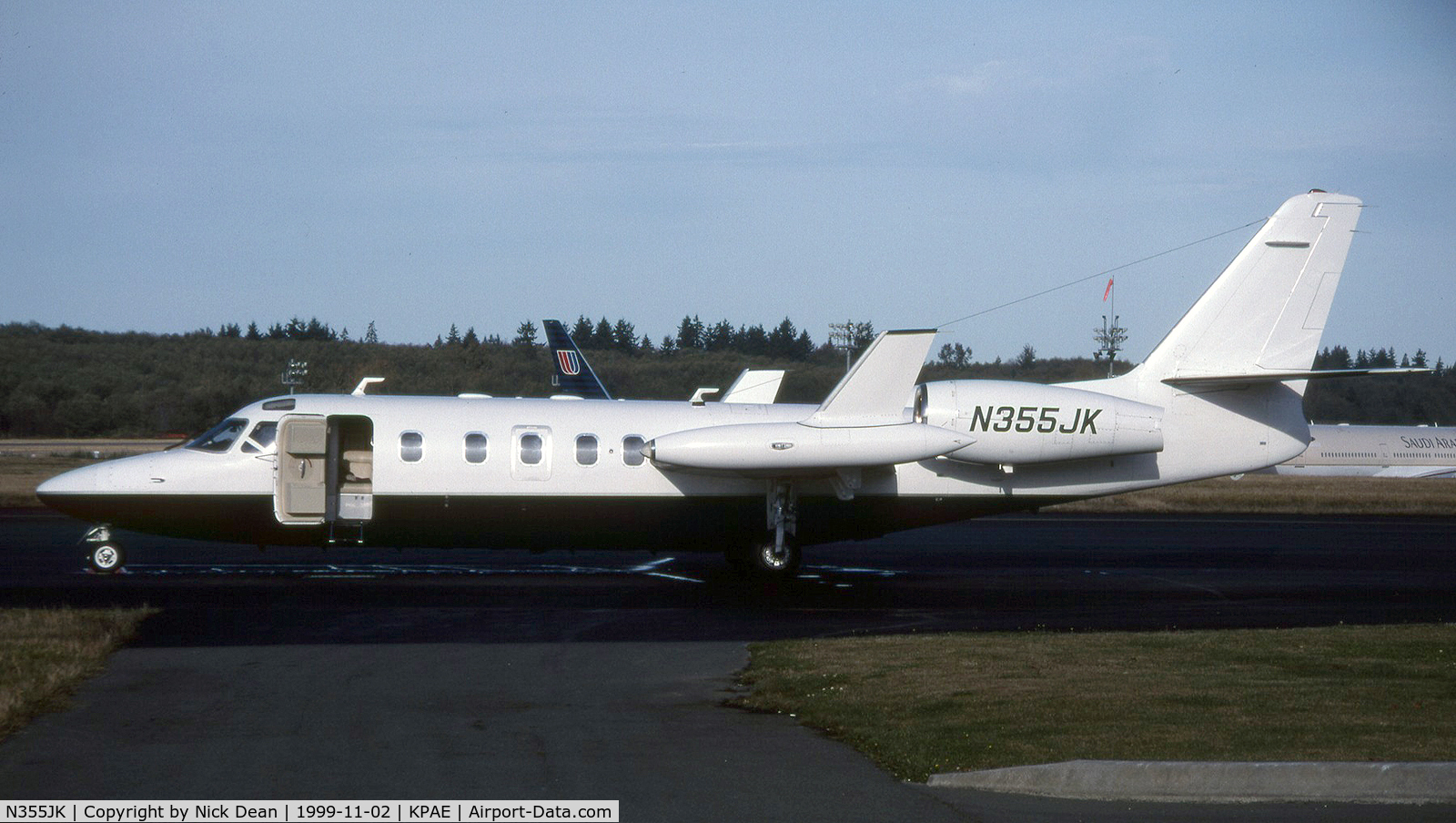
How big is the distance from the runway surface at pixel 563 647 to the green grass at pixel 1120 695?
0.58 meters

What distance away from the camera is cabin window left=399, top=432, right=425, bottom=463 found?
1840cm

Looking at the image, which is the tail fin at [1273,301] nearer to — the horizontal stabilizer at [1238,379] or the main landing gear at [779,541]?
the horizontal stabilizer at [1238,379]

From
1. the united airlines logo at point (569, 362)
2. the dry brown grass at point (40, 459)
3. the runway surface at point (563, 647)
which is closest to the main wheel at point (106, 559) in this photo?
the runway surface at point (563, 647)

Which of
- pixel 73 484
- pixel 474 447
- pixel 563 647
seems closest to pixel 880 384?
pixel 474 447

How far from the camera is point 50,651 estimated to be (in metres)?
11.7

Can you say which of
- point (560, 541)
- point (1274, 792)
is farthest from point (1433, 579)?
point (1274, 792)

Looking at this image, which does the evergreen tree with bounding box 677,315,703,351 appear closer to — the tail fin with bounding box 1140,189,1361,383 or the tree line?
the tree line

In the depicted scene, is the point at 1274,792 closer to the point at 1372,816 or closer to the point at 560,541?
the point at 1372,816

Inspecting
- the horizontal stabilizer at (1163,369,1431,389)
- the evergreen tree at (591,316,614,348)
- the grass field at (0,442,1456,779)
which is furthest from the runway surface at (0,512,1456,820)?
the evergreen tree at (591,316,614,348)

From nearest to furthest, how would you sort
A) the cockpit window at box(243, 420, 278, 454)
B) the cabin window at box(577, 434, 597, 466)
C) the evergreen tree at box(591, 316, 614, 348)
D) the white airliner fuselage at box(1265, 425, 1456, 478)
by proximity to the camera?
the cockpit window at box(243, 420, 278, 454) < the cabin window at box(577, 434, 597, 466) < the white airliner fuselage at box(1265, 425, 1456, 478) < the evergreen tree at box(591, 316, 614, 348)

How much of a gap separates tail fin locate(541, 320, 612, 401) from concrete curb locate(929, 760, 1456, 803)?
108ft

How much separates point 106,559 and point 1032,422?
13.4m

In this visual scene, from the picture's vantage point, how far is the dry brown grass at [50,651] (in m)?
9.50

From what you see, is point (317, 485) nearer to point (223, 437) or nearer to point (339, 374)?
point (223, 437)
